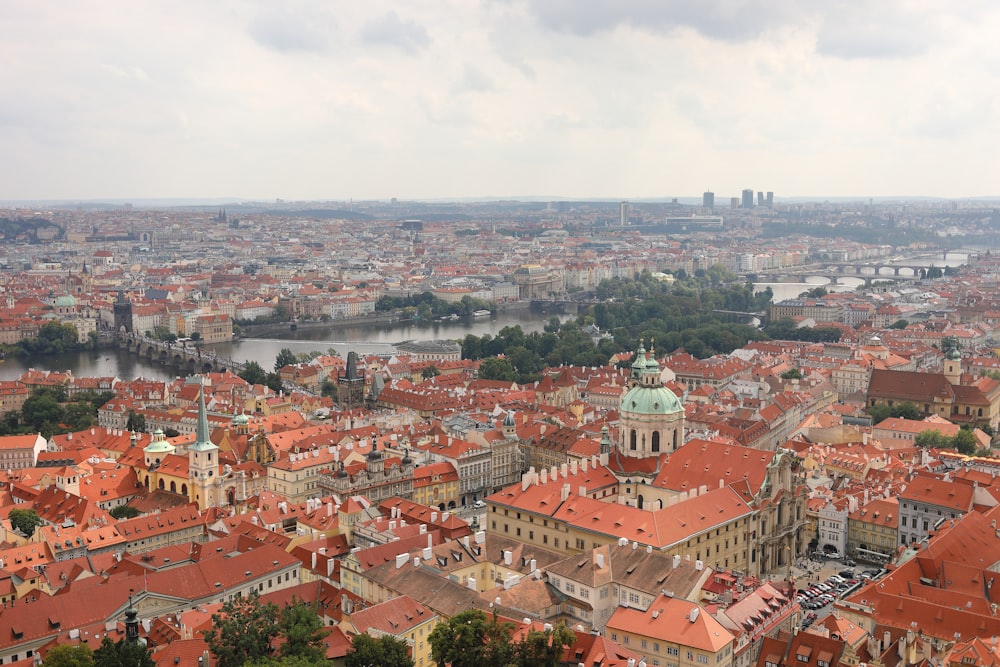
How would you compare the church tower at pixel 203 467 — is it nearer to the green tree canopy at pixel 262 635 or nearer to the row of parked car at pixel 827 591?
the green tree canopy at pixel 262 635

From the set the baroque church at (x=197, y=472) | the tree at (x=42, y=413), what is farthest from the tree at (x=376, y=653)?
the tree at (x=42, y=413)

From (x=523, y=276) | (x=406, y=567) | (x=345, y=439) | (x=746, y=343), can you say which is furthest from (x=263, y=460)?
(x=523, y=276)

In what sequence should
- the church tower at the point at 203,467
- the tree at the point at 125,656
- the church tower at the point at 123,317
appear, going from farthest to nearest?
1. the church tower at the point at 123,317
2. the church tower at the point at 203,467
3. the tree at the point at 125,656

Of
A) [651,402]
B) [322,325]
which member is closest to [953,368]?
[651,402]

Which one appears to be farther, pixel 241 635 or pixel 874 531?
pixel 874 531

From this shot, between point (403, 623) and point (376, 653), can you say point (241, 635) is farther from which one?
point (403, 623)
